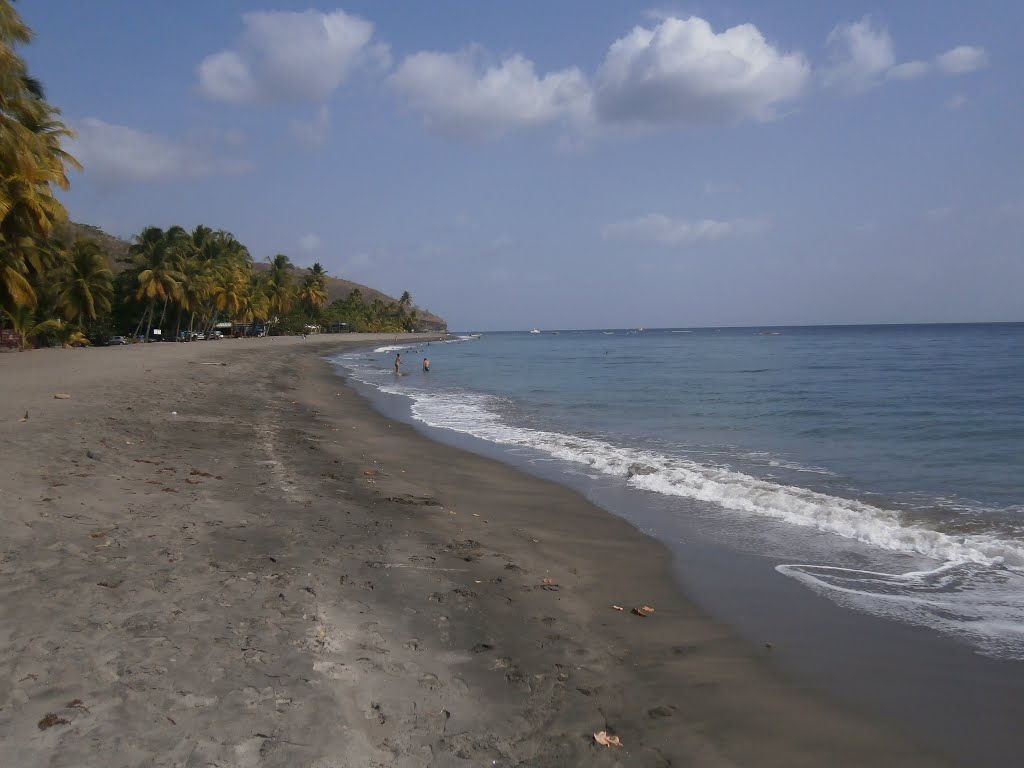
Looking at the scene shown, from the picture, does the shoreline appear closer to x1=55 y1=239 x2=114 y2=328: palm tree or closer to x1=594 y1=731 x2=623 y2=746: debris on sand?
x1=594 y1=731 x2=623 y2=746: debris on sand

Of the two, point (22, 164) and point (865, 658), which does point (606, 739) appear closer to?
point (865, 658)

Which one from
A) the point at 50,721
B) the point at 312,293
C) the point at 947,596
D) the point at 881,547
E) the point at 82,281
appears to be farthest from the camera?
the point at 312,293

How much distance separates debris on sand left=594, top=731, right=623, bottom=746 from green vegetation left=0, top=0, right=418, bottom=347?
853 inches

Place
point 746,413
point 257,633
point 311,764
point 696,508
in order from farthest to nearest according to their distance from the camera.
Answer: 1. point 746,413
2. point 696,508
3. point 257,633
4. point 311,764

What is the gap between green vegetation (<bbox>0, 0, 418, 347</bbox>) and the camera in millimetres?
21516

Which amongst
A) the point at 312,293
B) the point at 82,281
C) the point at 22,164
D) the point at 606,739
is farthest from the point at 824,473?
the point at 312,293

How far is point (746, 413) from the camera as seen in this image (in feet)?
64.6

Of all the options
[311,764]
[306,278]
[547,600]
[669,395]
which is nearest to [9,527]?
[311,764]

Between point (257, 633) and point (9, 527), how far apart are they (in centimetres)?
272

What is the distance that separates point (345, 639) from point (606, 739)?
1.74m

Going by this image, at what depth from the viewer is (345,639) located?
165 inches

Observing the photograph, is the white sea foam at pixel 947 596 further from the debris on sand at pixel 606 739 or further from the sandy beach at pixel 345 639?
the debris on sand at pixel 606 739

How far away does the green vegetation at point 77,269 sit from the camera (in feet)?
70.6

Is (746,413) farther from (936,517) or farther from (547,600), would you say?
(547,600)
